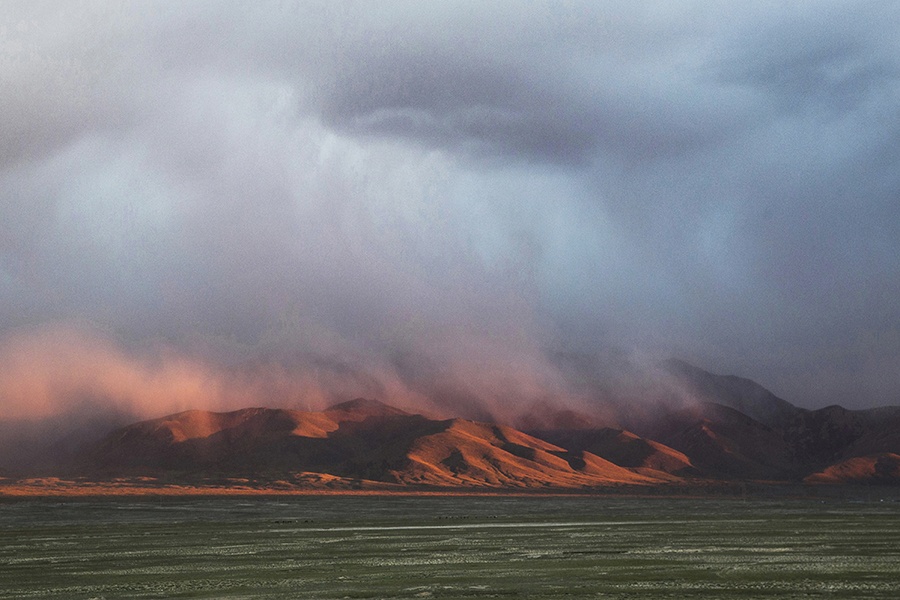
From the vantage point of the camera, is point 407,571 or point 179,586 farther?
point 407,571

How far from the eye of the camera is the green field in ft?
128

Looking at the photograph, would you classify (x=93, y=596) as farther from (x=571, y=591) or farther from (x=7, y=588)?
(x=571, y=591)

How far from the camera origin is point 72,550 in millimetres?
63031

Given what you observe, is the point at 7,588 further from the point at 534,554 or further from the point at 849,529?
the point at 849,529

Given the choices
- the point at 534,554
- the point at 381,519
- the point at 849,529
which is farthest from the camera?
the point at 381,519

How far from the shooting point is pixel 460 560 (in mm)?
51469

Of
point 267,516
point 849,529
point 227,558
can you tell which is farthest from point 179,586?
point 267,516

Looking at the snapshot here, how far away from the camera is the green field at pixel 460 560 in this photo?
38969 millimetres

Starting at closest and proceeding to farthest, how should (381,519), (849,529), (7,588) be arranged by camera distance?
(7,588) < (849,529) < (381,519)

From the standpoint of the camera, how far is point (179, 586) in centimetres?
4184

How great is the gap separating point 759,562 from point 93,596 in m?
30.4

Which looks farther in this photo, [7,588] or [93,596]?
[7,588]

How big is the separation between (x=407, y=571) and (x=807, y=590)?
60.2 feet

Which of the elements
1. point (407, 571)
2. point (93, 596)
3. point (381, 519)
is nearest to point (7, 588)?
point (93, 596)
